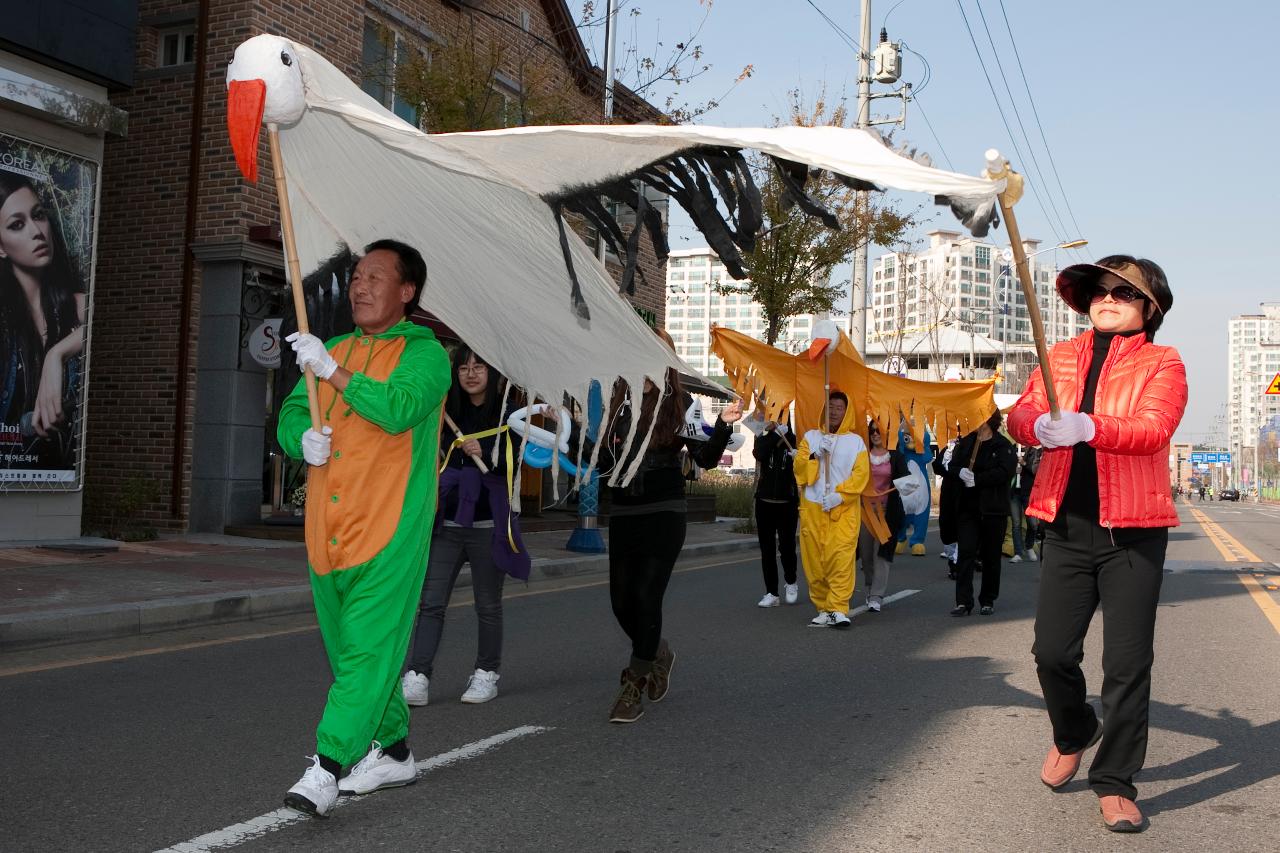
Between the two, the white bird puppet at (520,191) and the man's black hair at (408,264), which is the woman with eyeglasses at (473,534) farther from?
the man's black hair at (408,264)

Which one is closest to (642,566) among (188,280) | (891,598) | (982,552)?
(982,552)

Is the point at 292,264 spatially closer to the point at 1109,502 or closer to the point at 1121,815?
the point at 1109,502

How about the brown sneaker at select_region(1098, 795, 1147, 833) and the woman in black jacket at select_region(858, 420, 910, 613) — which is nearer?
the brown sneaker at select_region(1098, 795, 1147, 833)

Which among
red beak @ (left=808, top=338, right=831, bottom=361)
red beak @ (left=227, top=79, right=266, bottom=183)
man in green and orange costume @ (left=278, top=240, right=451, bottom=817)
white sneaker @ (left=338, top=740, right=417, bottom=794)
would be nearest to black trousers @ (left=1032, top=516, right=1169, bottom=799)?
man in green and orange costume @ (left=278, top=240, right=451, bottom=817)

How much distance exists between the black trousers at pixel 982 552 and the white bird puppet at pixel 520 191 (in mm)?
6195

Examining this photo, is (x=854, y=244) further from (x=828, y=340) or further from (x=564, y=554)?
(x=828, y=340)

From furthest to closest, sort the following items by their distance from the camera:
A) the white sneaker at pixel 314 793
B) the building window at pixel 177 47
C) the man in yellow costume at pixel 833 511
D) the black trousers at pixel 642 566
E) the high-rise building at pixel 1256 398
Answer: the high-rise building at pixel 1256 398
the building window at pixel 177 47
the man in yellow costume at pixel 833 511
the black trousers at pixel 642 566
the white sneaker at pixel 314 793

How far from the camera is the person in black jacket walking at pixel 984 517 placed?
10359mm

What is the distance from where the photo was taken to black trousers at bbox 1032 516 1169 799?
4262 millimetres

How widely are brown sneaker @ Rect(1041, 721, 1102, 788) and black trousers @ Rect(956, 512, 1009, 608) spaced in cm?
570

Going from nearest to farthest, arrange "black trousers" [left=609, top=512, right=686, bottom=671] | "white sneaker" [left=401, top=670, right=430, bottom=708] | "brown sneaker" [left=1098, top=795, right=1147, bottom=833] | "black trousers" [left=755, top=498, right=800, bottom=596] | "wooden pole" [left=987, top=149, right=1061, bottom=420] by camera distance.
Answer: "wooden pole" [left=987, top=149, right=1061, bottom=420], "brown sneaker" [left=1098, top=795, right=1147, bottom=833], "black trousers" [left=609, top=512, right=686, bottom=671], "white sneaker" [left=401, top=670, right=430, bottom=708], "black trousers" [left=755, top=498, right=800, bottom=596]

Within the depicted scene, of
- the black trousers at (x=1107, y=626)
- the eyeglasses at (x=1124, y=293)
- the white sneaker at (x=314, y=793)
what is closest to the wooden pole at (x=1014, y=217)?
the eyeglasses at (x=1124, y=293)

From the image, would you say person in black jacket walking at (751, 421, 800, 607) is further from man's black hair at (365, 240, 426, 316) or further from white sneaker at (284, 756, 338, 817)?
white sneaker at (284, 756, 338, 817)

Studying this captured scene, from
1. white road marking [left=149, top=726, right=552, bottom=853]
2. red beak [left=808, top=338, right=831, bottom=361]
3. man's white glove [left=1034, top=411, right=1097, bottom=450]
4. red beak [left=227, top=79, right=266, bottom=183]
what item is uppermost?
red beak [left=227, top=79, right=266, bottom=183]
